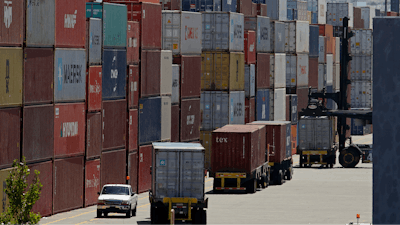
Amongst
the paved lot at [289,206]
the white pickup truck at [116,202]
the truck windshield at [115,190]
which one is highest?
the truck windshield at [115,190]

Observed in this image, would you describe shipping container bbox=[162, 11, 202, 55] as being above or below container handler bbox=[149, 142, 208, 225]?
above

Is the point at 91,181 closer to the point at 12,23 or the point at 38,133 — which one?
the point at 38,133

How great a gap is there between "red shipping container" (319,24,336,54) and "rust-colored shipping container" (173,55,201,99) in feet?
127

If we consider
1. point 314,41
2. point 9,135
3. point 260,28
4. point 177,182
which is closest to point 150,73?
point 177,182

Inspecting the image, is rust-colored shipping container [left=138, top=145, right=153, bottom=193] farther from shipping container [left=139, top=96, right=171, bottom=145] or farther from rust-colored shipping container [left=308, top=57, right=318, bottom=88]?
rust-colored shipping container [left=308, top=57, right=318, bottom=88]

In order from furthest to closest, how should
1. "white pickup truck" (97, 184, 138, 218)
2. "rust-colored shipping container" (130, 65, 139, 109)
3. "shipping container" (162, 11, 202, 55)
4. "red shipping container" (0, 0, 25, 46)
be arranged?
"shipping container" (162, 11, 202, 55) < "rust-colored shipping container" (130, 65, 139, 109) < "white pickup truck" (97, 184, 138, 218) < "red shipping container" (0, 0, 25, 46)

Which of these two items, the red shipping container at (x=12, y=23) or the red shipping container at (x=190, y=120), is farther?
the red shipping container at (x=190, y=120)

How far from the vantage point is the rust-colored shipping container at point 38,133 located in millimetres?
38625

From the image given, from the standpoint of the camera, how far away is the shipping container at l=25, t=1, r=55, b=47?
38.7 meters

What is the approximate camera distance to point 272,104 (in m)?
77.4

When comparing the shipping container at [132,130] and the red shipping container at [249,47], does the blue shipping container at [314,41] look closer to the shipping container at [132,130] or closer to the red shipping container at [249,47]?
the red shipping container at [249,47]

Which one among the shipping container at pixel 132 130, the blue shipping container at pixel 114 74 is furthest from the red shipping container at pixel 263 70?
the blue shipping container at pixel 114 74

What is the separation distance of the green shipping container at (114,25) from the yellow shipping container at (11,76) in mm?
9150

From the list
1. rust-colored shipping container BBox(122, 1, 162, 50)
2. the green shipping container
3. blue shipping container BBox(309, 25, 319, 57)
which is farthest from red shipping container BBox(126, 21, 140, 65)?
blue shipping container BBox(309, 25, 319, 57)
